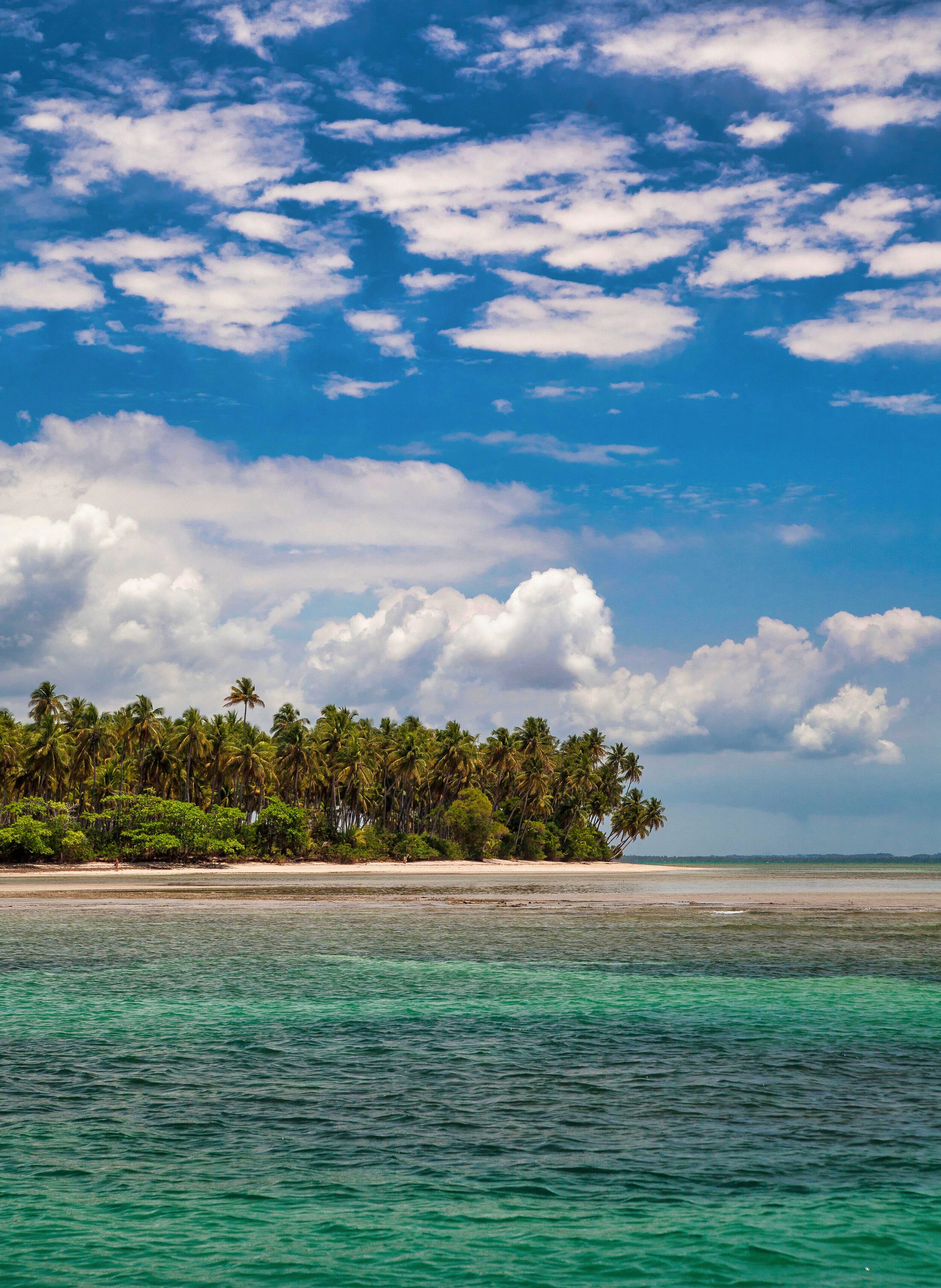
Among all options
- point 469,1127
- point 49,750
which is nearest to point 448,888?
point 49,750

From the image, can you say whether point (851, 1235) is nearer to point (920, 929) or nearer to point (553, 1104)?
point (553, 1104)

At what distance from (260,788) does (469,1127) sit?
9765 centimetres

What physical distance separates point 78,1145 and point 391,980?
13648 millimetres

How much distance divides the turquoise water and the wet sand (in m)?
29.1

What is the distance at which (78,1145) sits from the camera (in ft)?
38.9

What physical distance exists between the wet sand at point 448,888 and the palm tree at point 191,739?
11.8m

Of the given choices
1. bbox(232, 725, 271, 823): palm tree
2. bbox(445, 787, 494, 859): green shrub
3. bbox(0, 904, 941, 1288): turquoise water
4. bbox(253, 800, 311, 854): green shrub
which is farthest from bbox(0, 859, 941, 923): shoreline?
bbox(0, 904, 941, 1288): turquoise water

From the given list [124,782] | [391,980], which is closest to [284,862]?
[124,782]

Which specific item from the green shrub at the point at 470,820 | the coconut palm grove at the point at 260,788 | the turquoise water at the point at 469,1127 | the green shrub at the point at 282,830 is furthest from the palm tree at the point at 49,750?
the turquoise water at the point at 469,1127

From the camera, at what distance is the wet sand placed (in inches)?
2153

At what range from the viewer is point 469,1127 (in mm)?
12695

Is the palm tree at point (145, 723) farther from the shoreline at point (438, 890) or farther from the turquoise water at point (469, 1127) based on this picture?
the turquoise water at point (469, 1127)

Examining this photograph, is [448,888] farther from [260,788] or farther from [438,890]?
[260,788]

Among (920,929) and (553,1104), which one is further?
(920,929)
